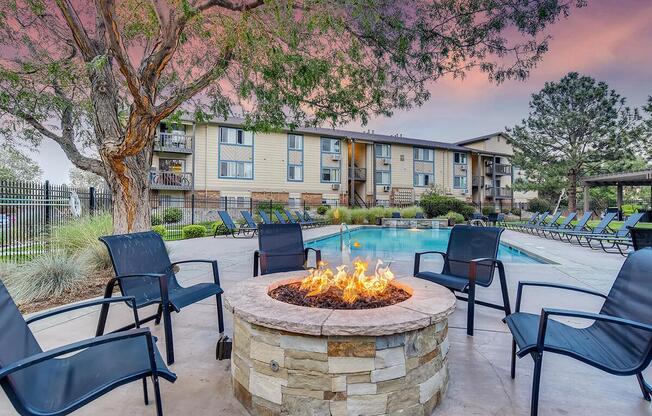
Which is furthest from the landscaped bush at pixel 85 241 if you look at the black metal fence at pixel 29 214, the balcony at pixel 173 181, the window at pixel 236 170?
the window at pixel 236 170

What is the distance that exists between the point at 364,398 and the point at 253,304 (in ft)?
2.93

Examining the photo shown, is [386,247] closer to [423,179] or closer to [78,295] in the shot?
[78,295]

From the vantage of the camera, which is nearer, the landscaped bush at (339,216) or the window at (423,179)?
the landscaped bush at (339,216)

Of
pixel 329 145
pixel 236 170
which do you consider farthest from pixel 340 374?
pixel 329 145

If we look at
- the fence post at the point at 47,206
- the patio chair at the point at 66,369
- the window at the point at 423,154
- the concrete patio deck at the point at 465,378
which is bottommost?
the concrete patio deck at the point at 465,378

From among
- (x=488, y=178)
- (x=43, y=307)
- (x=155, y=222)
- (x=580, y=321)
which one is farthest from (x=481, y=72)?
(x=488, y=178)

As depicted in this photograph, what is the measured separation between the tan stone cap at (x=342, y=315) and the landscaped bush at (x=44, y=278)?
11.6 feet

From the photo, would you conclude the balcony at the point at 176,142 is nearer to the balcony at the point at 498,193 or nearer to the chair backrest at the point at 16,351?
the chair backrest at the point at 16,351

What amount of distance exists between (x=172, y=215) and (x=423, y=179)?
2058cm

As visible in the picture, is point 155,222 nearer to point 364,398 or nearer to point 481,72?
point 481,72

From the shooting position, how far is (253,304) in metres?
2.29

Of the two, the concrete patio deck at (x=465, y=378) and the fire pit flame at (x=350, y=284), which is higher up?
the fire pit flame at (x=350, y=284)

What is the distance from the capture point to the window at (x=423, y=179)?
29681 millimetres

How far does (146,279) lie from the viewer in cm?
339
